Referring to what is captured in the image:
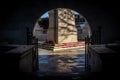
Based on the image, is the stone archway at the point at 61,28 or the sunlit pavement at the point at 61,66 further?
the stone archway at the point at 61,28

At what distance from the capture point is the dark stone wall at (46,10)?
10.2 meters

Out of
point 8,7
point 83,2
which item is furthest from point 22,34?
point 83,2

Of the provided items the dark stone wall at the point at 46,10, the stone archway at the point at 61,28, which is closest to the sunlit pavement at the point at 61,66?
the dark stone wall at the point at 46,10

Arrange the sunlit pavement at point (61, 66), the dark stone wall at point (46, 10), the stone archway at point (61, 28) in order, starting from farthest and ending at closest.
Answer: the stone archway at point (61, 28) < the dark stone wall at point (46, 10) < the sunlit pavement at point (61, 66)

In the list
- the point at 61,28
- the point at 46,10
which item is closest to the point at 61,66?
the point at 46,10

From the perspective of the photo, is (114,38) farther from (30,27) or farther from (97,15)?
(30,27)

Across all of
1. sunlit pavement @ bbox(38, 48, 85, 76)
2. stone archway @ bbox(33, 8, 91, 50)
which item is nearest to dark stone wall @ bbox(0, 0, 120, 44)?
sunlit pavement @ bbox(38, 48, 85, 76)

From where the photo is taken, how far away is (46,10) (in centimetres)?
1029

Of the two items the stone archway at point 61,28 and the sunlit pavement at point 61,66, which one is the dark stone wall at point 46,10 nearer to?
the sunlit pavement at point 61,66

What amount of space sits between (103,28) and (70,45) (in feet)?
32.7

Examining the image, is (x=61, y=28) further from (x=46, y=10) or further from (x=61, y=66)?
(x=46, y=10)

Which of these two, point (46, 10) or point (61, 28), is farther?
point (61, 28)

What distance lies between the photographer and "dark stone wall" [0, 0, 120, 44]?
10.2 meters

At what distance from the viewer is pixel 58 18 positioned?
20516 millimetres
